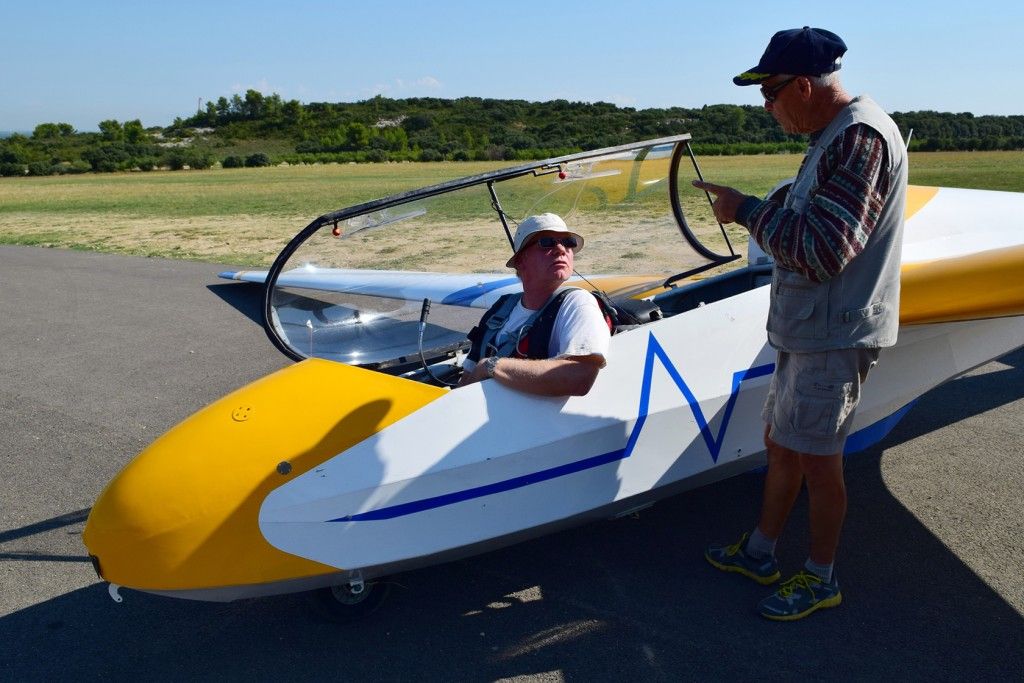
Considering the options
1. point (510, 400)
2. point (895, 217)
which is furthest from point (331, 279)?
point (895, 217)

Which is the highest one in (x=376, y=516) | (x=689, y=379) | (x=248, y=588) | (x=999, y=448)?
(x=689, y=379)

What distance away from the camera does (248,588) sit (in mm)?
2684

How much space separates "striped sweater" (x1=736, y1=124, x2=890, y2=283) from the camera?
241 centimetres

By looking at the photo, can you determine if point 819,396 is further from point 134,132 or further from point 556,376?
point 134,132

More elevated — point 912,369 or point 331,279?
point 331,279

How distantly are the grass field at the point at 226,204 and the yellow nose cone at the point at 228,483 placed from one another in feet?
33.7

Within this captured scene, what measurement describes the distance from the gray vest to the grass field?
11.1 meters

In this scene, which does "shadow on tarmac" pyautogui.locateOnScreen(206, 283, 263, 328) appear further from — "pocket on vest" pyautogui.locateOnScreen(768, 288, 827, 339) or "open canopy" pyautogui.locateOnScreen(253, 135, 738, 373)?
"pocket on vest" pyautogui.locateOnScreen(768, 288, 827, 339)

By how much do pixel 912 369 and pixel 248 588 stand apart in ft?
9.10

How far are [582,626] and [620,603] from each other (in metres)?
0.21

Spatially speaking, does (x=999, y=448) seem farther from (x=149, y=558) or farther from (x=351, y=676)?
(x=149, y=558)

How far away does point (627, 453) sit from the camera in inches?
117

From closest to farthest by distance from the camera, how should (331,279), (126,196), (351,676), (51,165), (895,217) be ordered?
(895,217)
(351,676)
(331,279)
(126,196)
(51,165)

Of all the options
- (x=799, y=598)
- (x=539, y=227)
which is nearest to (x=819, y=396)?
(x=799, y=598)
